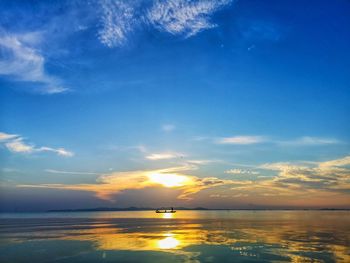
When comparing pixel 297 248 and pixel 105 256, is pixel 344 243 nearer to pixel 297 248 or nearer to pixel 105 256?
pixel 297 248

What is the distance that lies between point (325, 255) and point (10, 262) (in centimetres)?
2875

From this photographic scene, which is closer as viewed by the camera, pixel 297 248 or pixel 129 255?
pixel 129 255

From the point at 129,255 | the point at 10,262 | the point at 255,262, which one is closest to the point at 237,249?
the point at 255,262

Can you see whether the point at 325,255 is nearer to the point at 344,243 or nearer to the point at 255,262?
the point at 255,262

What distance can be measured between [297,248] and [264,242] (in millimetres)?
5839

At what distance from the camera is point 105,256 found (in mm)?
33781

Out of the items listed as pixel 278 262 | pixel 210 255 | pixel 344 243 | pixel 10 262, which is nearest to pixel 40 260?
pixel 10 262

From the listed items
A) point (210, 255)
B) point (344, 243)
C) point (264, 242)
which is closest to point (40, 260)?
point (210, 255)

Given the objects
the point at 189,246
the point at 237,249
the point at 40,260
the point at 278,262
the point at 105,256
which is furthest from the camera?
the point at 189,246

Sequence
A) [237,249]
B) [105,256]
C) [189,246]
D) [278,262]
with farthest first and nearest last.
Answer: [189,246]
[237,249]
[105,256]
[278,262]

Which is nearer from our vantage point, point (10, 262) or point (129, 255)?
point (10, 262)

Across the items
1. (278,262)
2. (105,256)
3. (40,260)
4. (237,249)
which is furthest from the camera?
(237,249)

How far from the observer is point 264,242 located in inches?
1688

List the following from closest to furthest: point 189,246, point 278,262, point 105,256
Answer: point 278,262
point 105,256
point 189,246
